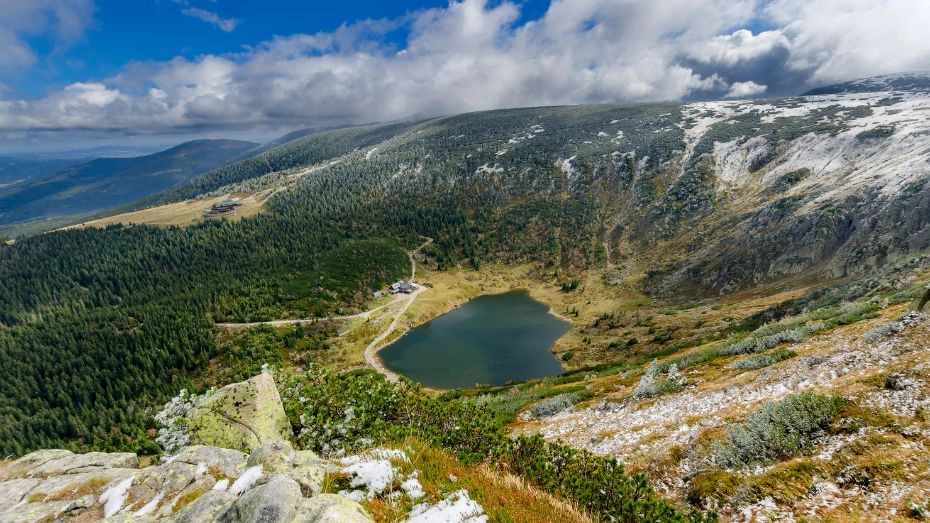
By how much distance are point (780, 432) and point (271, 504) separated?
21733 mm

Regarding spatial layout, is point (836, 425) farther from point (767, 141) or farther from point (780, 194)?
point (767, 141)

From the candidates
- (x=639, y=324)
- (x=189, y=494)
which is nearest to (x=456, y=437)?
(x=189, y=494)

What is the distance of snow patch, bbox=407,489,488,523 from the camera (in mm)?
10810

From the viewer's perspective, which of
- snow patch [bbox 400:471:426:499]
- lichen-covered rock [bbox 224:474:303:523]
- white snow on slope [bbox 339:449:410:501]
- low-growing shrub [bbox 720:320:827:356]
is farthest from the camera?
low-growing shrub [bbox 720:320:827:356]

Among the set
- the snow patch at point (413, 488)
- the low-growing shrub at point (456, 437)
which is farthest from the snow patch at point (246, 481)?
the snow patch at point (413, 488)

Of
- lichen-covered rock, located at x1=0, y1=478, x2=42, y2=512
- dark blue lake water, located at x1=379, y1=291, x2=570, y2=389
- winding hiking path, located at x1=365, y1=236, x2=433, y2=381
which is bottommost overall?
dark blue lake water, located at x1=379, y1=291, x2=570, y2=389

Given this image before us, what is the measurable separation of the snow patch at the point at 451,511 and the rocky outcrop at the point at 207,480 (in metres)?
1.63

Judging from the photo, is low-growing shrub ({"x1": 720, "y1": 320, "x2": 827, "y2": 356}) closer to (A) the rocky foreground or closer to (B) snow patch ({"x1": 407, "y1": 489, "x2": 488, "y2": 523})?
(B) snow patch ({"x1": 407, "y1": 489, "x2": 488, "y2": 523})

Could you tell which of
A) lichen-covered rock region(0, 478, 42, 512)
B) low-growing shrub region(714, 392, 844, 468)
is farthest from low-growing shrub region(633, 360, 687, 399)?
lichen-covered rock region(0, 478, 42, 512)

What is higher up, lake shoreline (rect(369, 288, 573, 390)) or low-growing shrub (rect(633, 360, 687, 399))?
low-growing shrub (rect(633, 360, 687, 399))

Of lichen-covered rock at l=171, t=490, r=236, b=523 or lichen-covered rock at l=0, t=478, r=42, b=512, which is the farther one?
lichen-covered rock at l=0, t=478, r=42, b=512

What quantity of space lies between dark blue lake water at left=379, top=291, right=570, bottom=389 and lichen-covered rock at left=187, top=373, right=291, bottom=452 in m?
70.2

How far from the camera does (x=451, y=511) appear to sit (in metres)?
11.1

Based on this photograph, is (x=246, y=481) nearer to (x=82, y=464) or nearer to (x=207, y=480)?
(x=207, y=480)
